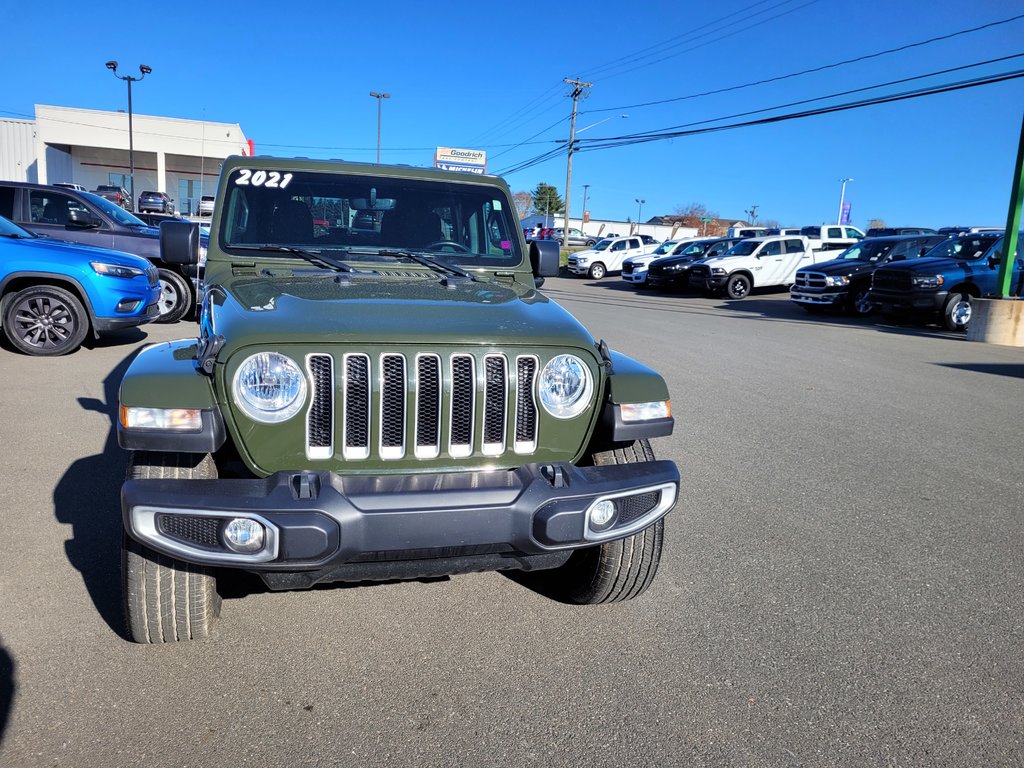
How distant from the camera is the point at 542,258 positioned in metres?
4.37

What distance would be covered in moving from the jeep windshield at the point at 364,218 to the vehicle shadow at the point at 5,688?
2012 millimetres

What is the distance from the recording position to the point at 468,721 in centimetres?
259

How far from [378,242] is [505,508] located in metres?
2.01

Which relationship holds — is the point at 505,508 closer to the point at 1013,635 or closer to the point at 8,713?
the point at 8,713

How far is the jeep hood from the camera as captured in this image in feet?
8.61

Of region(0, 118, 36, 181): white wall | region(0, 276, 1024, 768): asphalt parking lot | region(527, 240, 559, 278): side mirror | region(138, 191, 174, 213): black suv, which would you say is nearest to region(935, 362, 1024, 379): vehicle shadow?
region(0, 276, 1024, 768): asphalt parking lot

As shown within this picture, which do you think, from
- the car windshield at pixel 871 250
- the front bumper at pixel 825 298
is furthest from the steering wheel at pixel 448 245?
the car windshield at pixel 871 250

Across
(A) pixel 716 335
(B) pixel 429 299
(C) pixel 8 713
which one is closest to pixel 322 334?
(B) pixel 429 299

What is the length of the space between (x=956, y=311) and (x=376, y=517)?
51.7 ft

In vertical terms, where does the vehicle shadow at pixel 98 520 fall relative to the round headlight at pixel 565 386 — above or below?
below

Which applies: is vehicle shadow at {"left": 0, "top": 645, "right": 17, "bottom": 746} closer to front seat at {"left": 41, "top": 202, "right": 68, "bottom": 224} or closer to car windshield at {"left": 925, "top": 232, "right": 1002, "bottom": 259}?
front seat at {"left": 41, "top": 202, "right": 68, "bottom": 224}

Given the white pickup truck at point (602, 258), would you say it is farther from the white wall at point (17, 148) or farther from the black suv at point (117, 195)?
the white wall at point (17, 148)

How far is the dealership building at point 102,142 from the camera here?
1795 inches

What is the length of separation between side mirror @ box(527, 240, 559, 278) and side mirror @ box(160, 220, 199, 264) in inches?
71.7
